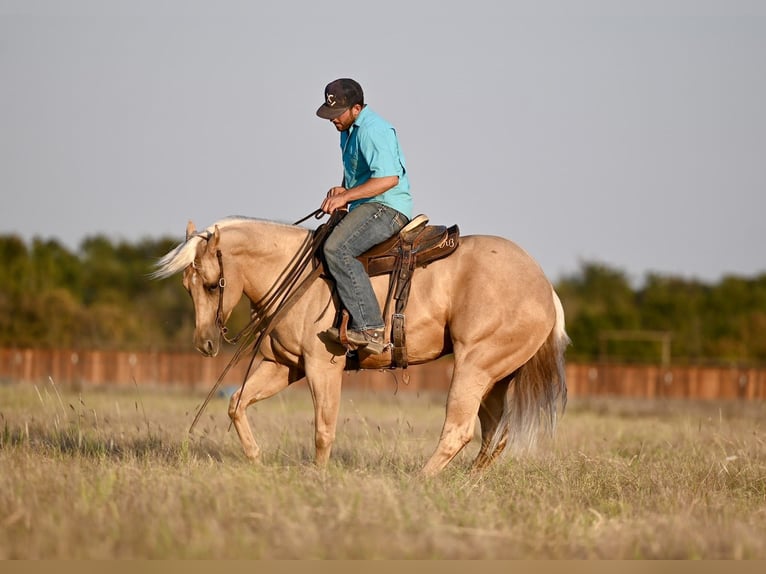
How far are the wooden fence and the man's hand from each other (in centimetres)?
3095

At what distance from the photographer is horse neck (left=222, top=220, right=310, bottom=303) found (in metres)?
9.17

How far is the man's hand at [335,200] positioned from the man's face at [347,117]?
1.69 feet

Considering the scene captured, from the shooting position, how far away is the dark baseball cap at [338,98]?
345 inches

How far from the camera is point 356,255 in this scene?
8.73 m

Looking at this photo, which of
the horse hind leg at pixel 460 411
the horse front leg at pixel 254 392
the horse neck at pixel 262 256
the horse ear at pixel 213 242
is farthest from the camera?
the horse neck at pixel 262 256

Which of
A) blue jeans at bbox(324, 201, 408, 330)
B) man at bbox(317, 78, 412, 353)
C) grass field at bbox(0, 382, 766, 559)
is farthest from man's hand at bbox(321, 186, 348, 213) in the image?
grass field at bbox(0, 382, 766, 559)

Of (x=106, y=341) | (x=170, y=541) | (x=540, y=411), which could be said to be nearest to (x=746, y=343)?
(x=106, y=341)

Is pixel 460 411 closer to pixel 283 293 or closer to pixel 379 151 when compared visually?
pixel 283 293

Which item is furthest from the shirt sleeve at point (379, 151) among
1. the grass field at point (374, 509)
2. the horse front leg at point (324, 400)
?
the grass field at point (374, 509)

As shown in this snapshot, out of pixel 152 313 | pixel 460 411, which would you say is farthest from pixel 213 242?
pixel 152 313

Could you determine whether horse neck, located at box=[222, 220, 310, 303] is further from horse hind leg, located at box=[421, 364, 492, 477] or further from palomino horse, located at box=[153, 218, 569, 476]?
horse hind leg, located at box=[421, 364, 492, 477]

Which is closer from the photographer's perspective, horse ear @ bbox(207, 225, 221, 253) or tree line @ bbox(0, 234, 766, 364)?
horse ear @ bbox(207, 225, 221, 253)

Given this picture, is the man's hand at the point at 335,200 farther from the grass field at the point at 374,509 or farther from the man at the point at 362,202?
the grass field at the point at 374,509

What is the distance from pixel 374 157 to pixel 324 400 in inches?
78.0
